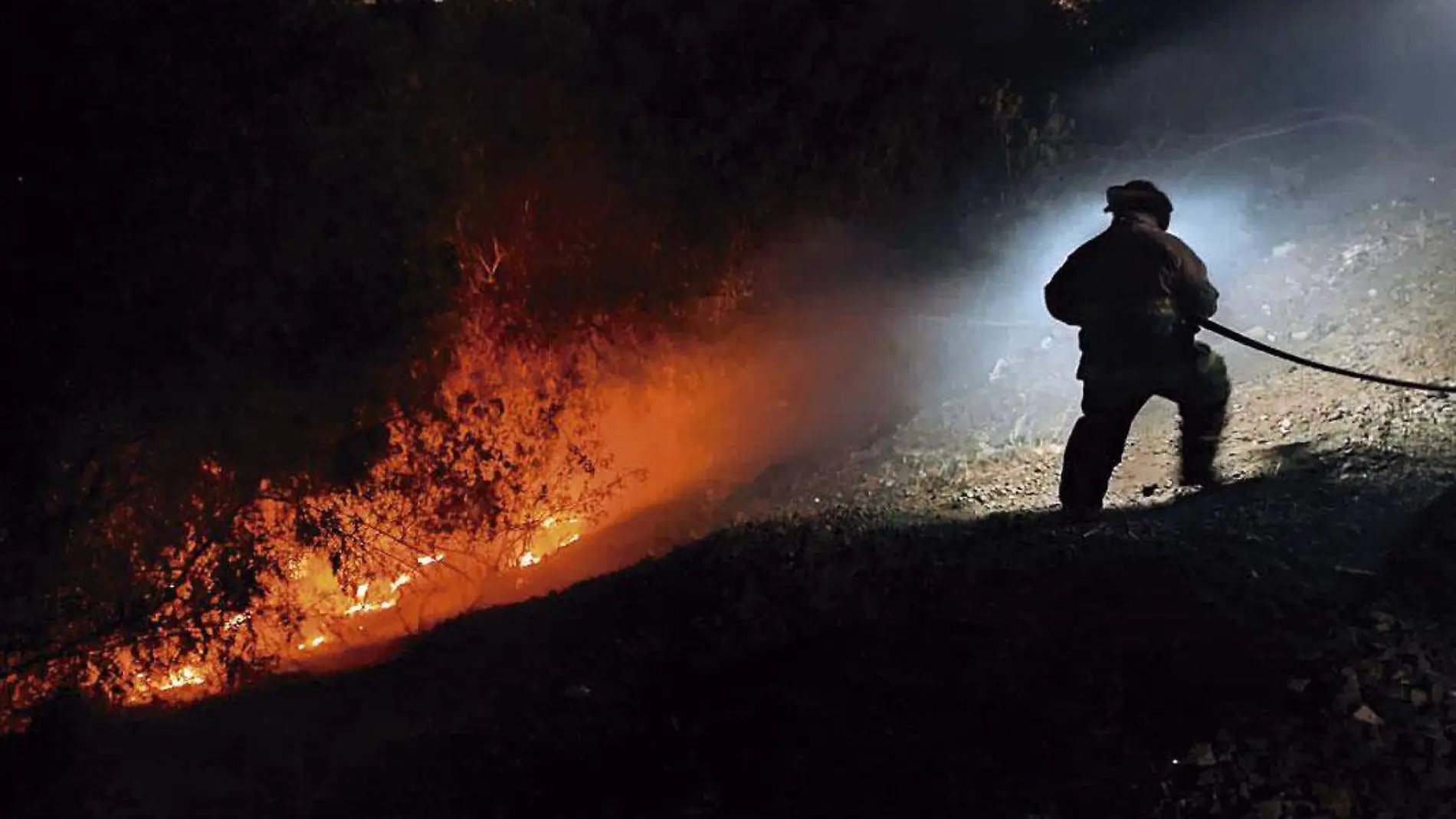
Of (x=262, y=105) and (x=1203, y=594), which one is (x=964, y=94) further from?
(x=1203, y=594)

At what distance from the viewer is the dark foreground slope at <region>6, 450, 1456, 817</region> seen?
12.5ft

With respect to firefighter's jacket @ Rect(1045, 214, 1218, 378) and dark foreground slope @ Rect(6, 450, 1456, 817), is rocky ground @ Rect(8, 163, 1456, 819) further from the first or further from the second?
firefighter's jacket @ Rect(1045, 214, 1218, 378)

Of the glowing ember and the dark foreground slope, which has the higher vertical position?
the dark foreground slope

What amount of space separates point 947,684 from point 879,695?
29cm

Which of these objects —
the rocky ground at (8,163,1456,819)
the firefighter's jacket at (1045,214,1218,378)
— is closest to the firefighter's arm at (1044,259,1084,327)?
the firefighter's jacket at (1045,214,1218,378)

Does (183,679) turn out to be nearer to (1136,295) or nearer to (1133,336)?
(1133,336)

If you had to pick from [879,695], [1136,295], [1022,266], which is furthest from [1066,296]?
[1022,266]

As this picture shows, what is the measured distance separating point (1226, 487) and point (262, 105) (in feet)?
27.4

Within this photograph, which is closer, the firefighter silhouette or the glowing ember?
the firefighter silhouette

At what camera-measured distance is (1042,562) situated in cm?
536

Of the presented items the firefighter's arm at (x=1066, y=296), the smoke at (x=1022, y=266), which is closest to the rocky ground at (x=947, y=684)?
the firefighter's arm at (x=1066, y=296)

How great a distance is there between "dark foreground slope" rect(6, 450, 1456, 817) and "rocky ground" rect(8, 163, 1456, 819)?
0.02 meters

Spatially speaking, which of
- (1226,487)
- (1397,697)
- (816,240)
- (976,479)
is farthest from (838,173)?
(1397,697)

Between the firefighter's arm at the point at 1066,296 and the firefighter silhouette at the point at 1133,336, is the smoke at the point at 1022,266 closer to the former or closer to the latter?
the firefighter silhouette at the point at 1133,336
